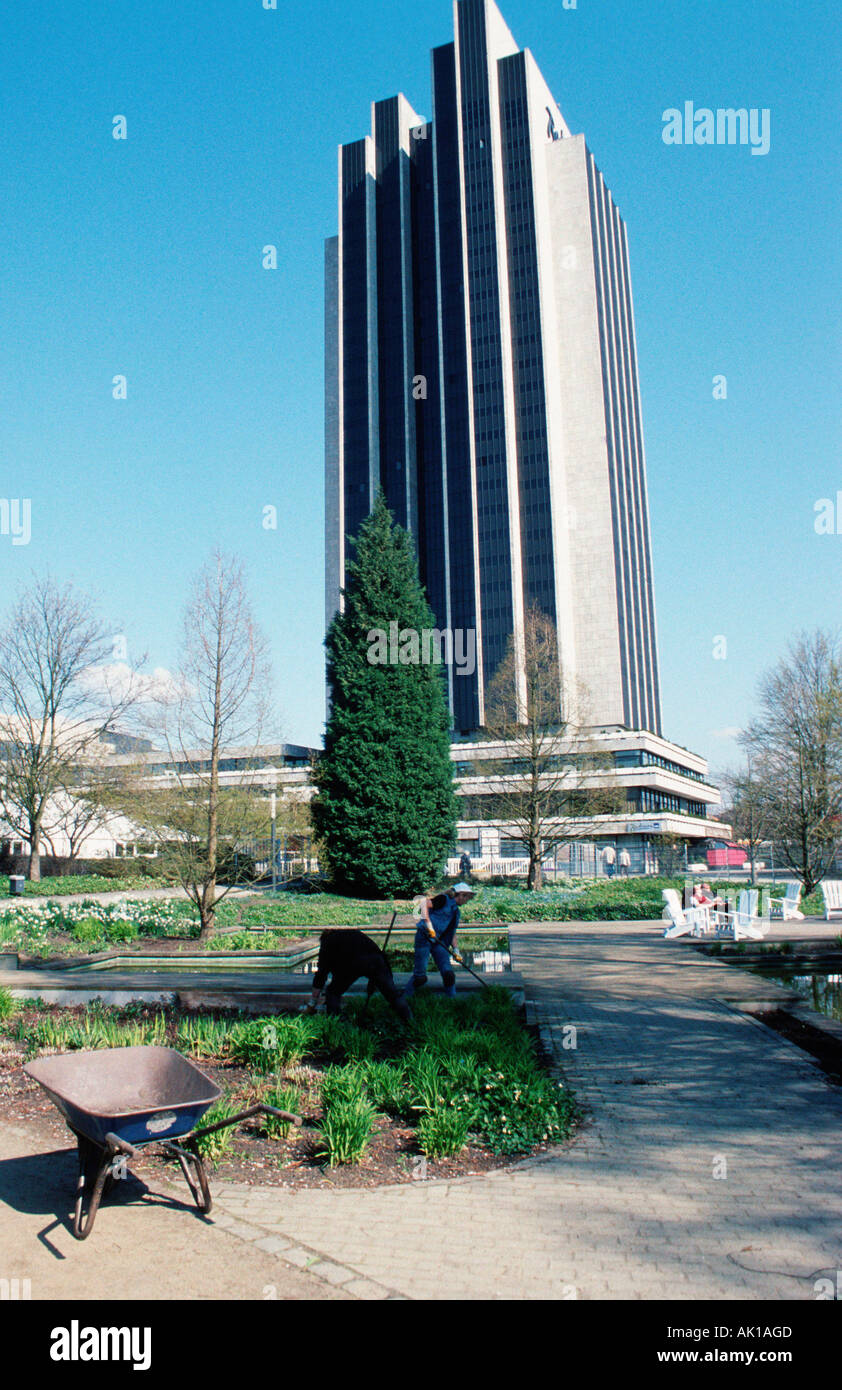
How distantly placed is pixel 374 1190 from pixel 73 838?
3720cm

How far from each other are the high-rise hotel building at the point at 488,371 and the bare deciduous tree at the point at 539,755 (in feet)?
157

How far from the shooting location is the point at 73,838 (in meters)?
39.5

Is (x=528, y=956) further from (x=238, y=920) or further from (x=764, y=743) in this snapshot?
(x=764, y=743)

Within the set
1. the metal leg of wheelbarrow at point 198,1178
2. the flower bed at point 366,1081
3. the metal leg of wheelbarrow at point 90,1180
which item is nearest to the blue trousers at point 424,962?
the flower bed at point 366,1081

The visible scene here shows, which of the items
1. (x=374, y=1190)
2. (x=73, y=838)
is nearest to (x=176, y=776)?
(x=374, y=1190)

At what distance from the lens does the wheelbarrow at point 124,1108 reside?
15.8 ft

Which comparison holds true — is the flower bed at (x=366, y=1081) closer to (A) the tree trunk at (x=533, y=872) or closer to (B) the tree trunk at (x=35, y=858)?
(A) the tree trunk at (x=533, y=872)

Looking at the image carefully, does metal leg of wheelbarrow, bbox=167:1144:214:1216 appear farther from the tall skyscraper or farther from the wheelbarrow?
the tall skyscraper

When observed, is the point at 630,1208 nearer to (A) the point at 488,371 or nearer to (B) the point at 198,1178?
(B) the point at 198,1178

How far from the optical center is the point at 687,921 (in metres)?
18.9

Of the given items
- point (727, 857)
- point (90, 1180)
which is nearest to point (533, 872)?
point (90, 1180)

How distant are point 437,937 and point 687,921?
9591 mm

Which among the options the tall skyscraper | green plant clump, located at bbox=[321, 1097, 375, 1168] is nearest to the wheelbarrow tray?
green plant clump, located at bbox=[321, 1097, 375, 1168]

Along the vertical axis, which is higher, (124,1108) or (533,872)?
(124,1108)
